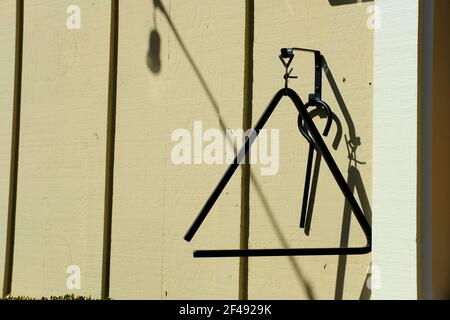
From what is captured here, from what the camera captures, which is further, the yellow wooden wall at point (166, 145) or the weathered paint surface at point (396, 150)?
the yellow wooden wall at point (166, 145)

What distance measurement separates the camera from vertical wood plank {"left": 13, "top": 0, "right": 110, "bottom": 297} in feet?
14.9

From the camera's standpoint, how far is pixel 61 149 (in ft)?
15.5

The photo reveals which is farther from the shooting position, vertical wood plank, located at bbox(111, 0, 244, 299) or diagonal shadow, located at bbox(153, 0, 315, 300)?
vertical wood plank, located at bbox(111, 0, 244, 299)

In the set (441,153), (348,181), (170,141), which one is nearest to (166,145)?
(170,141)

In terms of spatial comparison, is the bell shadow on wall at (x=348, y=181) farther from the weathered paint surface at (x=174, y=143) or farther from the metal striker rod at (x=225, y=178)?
the metal striker rod at (x=225, y=178)

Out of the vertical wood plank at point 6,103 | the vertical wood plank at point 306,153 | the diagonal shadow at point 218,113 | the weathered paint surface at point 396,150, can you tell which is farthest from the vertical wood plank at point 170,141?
the vertical wood plank at point 6,103

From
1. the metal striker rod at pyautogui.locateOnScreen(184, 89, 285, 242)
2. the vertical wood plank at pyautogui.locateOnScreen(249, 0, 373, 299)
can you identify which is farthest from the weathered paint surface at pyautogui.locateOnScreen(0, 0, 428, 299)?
the metal striker rod at pyautogui.locateOnScreen(184, 89, 285, 242)

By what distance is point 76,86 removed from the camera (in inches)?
184

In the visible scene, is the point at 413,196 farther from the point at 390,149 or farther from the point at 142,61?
the point at 142,61

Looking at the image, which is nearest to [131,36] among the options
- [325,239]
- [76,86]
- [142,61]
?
[142,61]

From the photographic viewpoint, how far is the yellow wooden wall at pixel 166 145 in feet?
11.5

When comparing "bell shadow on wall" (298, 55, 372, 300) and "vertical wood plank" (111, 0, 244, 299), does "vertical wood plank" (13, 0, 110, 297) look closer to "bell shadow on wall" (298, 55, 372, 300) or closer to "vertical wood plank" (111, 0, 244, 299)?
"vertical wood plank" (111, 0, 244, 299)

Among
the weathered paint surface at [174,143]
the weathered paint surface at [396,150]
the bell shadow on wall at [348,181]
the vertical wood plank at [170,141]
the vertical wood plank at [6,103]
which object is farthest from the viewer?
the vertical wood plank at [6,103]
